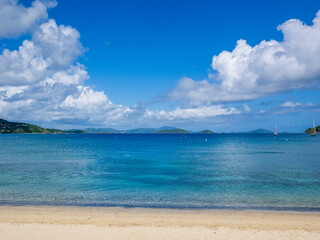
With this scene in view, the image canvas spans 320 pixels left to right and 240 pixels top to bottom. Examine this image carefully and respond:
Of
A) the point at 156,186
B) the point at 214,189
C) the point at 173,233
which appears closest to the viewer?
the point at 173,233

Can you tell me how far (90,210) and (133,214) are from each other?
4112mm

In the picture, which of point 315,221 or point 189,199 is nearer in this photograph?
point 315,221

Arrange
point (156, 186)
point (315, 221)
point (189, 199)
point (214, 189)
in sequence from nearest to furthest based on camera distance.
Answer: point (315, 221), point (189, 199), point (214, 189), point (156, 186)

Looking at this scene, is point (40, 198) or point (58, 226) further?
point (40, 198)

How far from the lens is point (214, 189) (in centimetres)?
3053

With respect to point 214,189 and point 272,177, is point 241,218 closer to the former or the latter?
point 214,189

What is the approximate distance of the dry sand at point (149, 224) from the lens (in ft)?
51.9

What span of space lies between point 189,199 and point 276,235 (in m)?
11.3

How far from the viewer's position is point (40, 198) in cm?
2655

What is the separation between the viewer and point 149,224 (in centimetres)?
1816

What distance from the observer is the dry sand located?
1580cm

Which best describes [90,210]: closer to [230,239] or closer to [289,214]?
[230,239]

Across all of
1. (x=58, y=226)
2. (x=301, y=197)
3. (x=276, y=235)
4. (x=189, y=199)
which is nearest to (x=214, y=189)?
(x=189, y=199)

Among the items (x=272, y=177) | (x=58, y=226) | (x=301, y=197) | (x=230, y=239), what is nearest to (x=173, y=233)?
(x=230, y=239)
